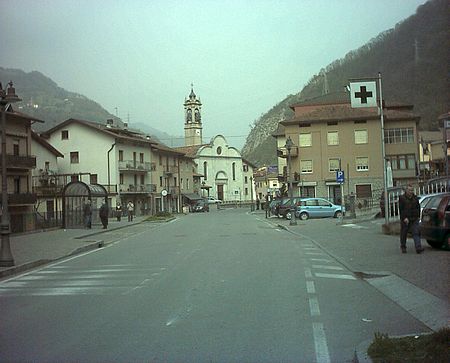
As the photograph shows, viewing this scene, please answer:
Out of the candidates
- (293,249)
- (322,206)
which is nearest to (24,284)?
(293,249)

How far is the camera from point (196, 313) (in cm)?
799

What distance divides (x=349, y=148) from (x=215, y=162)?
179 ft

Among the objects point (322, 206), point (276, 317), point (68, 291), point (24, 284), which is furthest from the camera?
point (322, 206)

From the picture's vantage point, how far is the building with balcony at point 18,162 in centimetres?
3850

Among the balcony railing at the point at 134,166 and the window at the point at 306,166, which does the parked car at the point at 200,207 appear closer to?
the balcony railing at the point at 134,166

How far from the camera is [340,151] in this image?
63.4 m

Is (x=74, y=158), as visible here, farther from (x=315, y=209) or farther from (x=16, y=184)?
(x=315, y=209)

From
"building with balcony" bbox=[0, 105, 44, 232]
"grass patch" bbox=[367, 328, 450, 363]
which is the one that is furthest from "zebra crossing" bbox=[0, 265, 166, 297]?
"building with balcony" bbox=[0, 105, 44, 232]

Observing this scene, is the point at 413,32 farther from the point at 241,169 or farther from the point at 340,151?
the point at 241,169

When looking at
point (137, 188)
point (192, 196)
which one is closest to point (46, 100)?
point (137, 188)

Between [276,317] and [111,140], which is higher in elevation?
[111,140]

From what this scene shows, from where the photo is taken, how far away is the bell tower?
12107cm

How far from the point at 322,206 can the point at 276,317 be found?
3406 centimetres

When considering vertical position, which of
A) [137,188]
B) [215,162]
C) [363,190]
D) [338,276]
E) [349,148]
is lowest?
[338,276]
